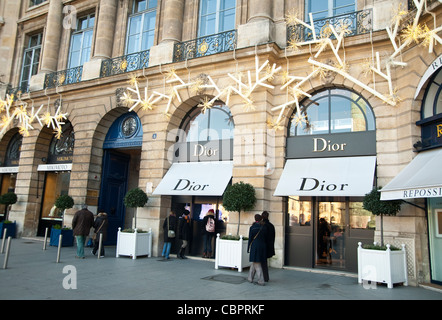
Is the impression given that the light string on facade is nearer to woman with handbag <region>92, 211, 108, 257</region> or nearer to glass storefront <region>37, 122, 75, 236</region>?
woman with handbag <region>92, 211, 108, 257</region>

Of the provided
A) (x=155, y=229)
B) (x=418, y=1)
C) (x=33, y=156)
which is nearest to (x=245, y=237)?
(x=155, y=229)

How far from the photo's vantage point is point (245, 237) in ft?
35.0

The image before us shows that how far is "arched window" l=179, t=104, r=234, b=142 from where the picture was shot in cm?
1319

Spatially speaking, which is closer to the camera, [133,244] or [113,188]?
[133,244]

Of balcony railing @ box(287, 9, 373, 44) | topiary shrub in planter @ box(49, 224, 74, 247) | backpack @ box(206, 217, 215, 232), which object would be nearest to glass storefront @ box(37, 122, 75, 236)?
topiary shrub in planter @ box(49, 224, 74, 247)

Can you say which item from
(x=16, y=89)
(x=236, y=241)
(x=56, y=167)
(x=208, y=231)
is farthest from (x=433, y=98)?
(x=16, y=89)

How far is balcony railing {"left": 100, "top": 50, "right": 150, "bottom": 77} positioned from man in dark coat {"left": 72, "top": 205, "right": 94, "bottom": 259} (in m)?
6.73

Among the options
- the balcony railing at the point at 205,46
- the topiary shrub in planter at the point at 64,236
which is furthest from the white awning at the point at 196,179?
the topiary shrub in planter at the point at 64,236

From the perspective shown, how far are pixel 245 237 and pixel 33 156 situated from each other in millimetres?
13263

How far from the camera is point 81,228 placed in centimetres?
1189

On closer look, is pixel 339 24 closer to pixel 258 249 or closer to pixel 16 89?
pixel 258 249

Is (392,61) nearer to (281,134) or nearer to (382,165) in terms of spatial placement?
(382,165)

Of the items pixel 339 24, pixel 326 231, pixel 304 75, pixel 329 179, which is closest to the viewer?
pixel 329 179

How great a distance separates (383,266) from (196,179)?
664 cm
